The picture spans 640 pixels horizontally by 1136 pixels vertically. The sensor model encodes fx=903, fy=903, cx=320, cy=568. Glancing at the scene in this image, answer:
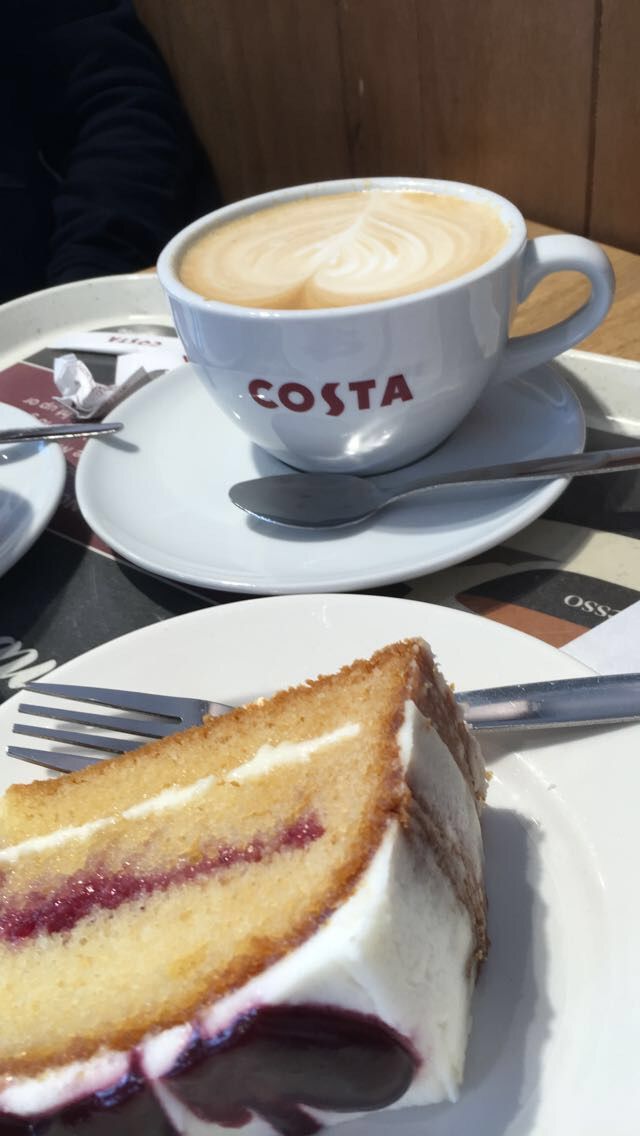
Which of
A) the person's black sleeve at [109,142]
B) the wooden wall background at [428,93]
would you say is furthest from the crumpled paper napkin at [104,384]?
the person's black sleeve at [109,142]

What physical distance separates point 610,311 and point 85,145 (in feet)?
5.73

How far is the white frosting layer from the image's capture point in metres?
0.47

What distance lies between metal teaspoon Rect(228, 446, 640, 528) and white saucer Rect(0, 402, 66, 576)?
21cm

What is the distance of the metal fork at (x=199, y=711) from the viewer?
24.8 inches

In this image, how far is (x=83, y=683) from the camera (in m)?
0.74

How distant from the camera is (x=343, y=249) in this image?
3.27 ft

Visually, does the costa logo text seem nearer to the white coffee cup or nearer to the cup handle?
the white coffee cup

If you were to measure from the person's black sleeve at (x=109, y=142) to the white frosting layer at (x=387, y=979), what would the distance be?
2051mm

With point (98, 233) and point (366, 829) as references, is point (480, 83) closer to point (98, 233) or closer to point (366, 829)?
point (98, 233)

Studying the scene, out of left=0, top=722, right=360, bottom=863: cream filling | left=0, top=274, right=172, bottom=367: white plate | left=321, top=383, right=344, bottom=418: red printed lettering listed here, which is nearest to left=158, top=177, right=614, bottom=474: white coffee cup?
left=321, top=383, right=344, bottom=418: red printed lettering

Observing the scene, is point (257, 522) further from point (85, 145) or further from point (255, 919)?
point (85, 145)

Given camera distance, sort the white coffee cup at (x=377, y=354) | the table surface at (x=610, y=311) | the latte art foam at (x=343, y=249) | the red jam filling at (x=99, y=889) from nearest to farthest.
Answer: the red jam filling at (x=99, y=889) < the white coffee cup at (x=377, y=354) < the latte art foam at (x=343, y=249) < the table surface at (x=610, y=311)

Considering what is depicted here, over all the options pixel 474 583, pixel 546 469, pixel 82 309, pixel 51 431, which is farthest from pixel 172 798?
pixel 82 309

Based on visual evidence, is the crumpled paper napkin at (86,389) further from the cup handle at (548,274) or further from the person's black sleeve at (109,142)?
the person's black sleeve at (109,142)
